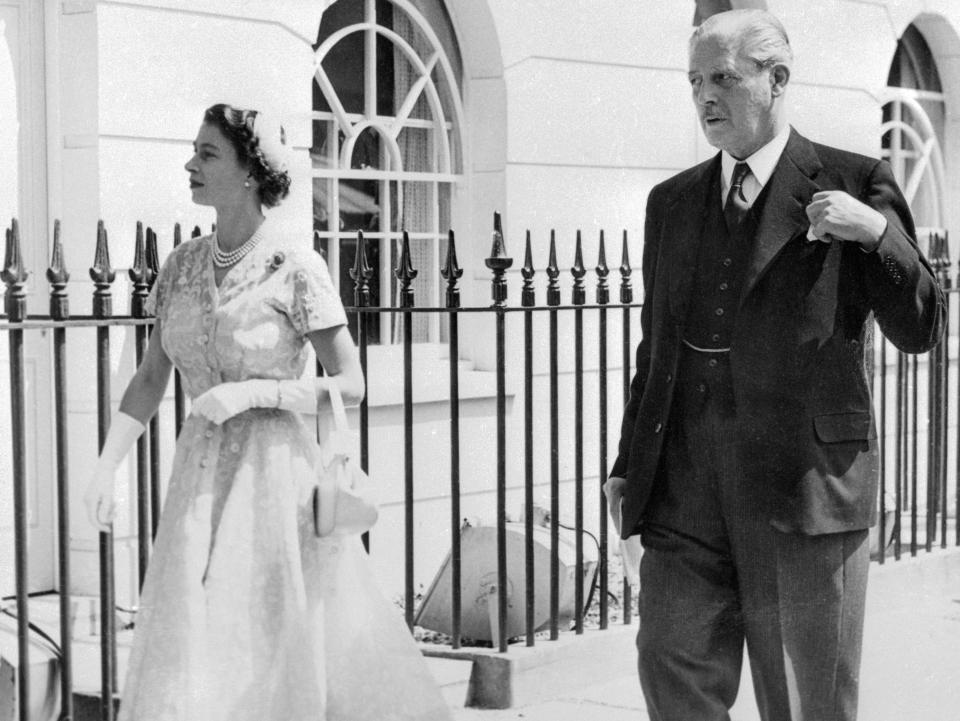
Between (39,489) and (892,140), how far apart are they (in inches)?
289

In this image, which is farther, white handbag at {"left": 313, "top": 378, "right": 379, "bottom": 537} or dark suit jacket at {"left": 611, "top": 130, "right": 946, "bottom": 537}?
white handbag at {"left": 313, "top": 378, "right": 379, "bottom": 537}

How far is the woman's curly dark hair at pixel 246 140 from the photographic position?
384cm

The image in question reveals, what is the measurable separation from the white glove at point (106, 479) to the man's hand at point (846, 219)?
5.51 feet

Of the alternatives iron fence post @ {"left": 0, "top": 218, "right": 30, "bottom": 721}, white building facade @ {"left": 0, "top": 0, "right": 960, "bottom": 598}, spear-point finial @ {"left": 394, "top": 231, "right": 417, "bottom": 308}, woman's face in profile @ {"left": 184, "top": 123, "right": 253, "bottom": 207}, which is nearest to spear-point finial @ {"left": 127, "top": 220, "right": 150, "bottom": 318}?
iron fence post @ {"left": 0, "top": 218, "right": 30, "bottom": 721}

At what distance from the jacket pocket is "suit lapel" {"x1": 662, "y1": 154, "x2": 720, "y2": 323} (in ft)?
1.27

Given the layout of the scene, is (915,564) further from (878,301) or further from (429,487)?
(878,301)

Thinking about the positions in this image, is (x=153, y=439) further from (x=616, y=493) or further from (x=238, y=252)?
(x=616, y=493)

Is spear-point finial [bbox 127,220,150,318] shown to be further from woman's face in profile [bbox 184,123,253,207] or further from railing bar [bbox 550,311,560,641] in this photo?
A: railing bar [bbox 550,311,560,641]

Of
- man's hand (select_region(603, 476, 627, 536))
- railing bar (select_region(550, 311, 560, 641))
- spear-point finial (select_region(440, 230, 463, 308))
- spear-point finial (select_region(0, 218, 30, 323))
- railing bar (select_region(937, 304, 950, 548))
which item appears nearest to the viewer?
man's hand (select_region(603, 476, 627, 536))

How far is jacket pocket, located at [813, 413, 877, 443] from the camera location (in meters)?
3.68

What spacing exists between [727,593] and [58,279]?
2.06 metres

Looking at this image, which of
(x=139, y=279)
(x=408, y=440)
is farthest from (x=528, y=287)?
(x=139, y=279)

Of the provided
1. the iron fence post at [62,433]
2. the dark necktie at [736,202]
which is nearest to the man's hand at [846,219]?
the dark necktie at [736,202]

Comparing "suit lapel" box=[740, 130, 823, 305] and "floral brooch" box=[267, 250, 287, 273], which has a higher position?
"suit lapel" box=[740, 130, 823, 305]
